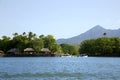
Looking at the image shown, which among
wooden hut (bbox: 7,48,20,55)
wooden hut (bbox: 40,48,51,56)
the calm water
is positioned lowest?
the calm water

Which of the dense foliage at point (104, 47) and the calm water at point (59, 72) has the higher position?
the dense foliage at point (104, 47)

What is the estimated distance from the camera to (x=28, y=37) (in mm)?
178000

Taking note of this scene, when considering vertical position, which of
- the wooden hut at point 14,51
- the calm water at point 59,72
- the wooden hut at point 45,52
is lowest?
the calm water at point 59,72

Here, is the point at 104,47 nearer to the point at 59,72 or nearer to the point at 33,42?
the point at 33,42

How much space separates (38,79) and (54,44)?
5264 inches

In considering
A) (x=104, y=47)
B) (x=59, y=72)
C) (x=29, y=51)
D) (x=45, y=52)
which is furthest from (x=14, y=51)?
(x=59, y=72)

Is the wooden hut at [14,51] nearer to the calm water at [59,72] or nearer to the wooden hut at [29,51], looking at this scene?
the wooden hut at [29,51]

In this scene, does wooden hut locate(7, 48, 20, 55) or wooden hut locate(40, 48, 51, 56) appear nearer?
wooden hut locate(40, 48, 51, 56)

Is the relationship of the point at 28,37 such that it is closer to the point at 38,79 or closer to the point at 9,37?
the point at 9,37

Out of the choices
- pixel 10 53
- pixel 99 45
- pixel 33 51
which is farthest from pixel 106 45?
pixel 10 53

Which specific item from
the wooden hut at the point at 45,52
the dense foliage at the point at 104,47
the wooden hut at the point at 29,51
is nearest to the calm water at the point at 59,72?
Result: the wooden hut at the point at 45,52

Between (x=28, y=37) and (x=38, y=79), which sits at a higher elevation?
(x=28, y=37)

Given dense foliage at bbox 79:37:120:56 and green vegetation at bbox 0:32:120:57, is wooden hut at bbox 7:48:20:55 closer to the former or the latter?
green vegetation at bbox 0:32:120:57

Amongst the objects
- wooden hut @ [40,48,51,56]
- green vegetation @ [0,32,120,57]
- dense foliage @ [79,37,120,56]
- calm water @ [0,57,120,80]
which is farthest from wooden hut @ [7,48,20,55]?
calm water @ [0,57,120,80]
